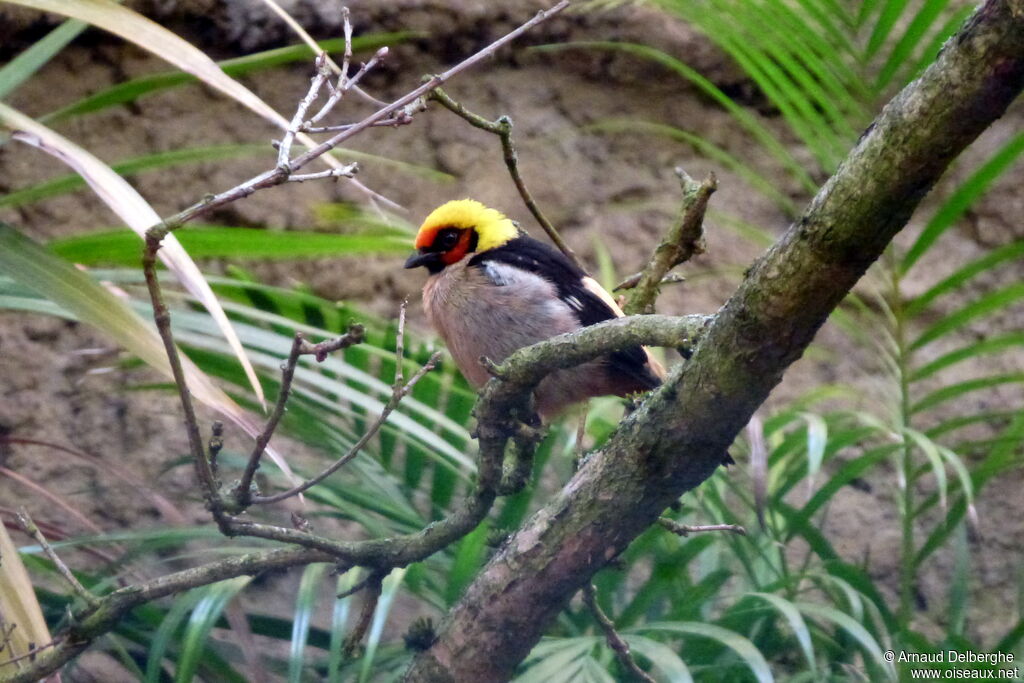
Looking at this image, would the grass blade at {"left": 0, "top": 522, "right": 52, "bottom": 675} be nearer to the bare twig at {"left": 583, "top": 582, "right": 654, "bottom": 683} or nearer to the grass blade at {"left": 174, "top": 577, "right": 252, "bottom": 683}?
the grass blade at {"left": 174, "top": 577, "right": 252, "bottom": 683}

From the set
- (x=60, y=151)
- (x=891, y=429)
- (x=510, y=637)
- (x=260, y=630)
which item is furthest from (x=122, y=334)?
(x=891, y=429)

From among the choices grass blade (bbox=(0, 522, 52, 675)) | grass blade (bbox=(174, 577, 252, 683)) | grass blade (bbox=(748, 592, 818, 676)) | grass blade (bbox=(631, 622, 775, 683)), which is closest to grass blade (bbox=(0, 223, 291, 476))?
grass blade (bbox=(0, 522, 52, 675))

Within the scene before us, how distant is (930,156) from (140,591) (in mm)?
1024

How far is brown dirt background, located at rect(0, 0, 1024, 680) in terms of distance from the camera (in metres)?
3.16

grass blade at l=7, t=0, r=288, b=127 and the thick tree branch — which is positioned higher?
grass blade at l=7, t=0, r=288, b=127

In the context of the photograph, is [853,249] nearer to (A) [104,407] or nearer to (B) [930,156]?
(B) [930,156]

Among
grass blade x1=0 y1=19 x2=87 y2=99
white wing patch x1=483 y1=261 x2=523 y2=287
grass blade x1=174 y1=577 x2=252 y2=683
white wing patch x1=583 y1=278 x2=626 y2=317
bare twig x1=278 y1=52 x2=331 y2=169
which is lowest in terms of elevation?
grass blade x1=174 y1=577 x2=252 y2=683

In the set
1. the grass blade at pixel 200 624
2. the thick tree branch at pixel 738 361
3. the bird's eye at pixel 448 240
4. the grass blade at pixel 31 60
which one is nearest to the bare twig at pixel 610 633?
the thick tree branch at pixel 738 361

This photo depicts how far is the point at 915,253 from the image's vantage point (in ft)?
7.39

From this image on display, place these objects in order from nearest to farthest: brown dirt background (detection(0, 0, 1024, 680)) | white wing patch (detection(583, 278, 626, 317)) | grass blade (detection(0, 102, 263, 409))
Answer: grass blade (detection(0, 102, 263, 409)), white wing patch (detection(583, 278, 626, 317)), brown dirt background (detection(0, 0, 1024, 680))

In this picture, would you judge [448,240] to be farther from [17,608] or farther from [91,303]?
[17,608]

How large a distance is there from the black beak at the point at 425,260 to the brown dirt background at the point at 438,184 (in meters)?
1.06

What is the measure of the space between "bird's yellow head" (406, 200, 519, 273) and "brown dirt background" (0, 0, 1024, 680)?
0.97 m

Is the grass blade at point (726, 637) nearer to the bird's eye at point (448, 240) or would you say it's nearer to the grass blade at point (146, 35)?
the bird's eye at point (448, 240)
